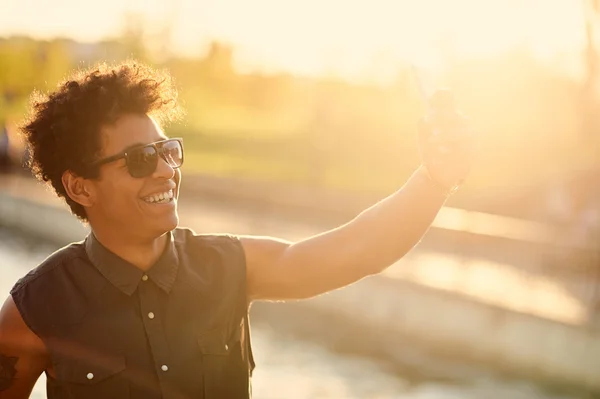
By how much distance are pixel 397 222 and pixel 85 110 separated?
81cm

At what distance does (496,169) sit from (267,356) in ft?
49.5

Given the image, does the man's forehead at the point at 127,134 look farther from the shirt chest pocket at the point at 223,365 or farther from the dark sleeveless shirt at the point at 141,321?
the shirt chest pocket at the point at 223,365

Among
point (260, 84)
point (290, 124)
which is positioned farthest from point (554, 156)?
point (260, 84)

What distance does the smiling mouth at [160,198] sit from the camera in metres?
2.22

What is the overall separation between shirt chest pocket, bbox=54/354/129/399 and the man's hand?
0.85m

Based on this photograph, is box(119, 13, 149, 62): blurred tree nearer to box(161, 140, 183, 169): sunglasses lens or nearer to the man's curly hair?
the man's curly hair

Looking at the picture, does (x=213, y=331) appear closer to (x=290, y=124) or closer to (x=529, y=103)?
(x=529, y=103)

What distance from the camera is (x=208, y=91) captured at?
71250 millimetres

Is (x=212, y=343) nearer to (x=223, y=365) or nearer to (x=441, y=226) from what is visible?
(x=223, y=365)

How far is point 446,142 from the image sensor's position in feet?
6.93

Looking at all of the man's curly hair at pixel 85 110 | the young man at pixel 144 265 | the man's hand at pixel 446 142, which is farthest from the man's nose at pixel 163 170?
the man's hand at pixel 446 142

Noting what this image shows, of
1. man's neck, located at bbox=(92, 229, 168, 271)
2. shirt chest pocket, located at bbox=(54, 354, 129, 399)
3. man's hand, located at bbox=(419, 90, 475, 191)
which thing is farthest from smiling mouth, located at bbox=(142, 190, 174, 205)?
man's hand, located at bbox=(419, 90, 475, 191)

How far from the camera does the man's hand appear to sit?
209 cm

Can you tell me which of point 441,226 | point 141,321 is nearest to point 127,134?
point 141,321
